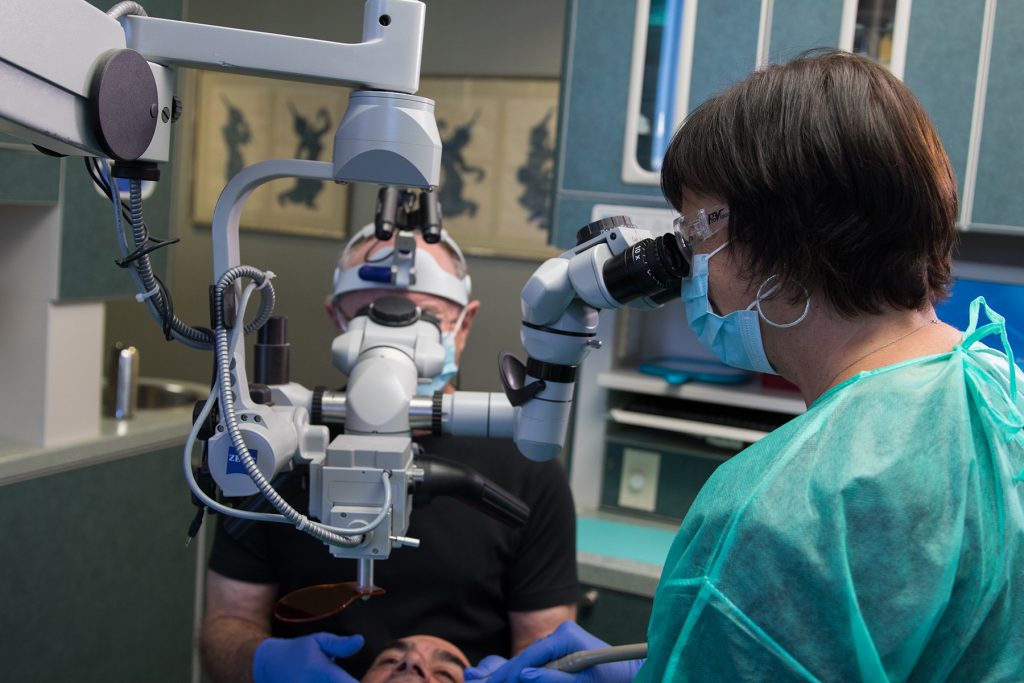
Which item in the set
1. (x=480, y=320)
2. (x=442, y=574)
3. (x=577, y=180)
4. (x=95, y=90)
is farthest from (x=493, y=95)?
(x=95, y=90)

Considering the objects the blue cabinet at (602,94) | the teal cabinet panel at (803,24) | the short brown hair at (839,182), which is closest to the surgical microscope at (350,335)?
the short brown hair at (839,182)

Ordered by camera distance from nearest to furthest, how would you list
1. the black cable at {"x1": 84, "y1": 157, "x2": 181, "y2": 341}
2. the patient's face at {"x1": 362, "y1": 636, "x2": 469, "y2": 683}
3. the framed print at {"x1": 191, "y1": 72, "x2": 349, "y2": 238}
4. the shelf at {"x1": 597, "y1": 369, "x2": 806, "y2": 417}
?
the black cable at {"x1": 84, "y1": 157, "x2": 181, "y2": 341}
the patient's face at {"x1": 362, "y1": 636, "x2": 469, "y2": 683}
the shelf at {"x1": 597, "y1": 369, "x2": 806, "y2": 417}
the framed print at {"x1": 191, "y1": 72, "x2": 349, "y2": 238}

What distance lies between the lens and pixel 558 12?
3596 mm

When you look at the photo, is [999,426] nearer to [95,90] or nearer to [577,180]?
[95,90]

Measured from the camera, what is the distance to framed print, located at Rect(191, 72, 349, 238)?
397cm

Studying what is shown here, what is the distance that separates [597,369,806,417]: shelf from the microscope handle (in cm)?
127

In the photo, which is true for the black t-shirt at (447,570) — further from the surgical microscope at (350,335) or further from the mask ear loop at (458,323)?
the surgical microscope at (350,335)

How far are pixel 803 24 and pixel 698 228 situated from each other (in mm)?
1337

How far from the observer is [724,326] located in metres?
0.99

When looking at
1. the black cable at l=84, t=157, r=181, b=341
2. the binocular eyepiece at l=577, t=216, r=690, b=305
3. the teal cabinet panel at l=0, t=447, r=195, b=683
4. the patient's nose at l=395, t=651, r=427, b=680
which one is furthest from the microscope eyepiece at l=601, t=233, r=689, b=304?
the teal cabinet panel at l=0, t=447, r=195, b=683

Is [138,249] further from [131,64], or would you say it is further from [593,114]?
[593,114]

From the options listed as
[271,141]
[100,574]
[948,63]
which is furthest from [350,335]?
[271,141]

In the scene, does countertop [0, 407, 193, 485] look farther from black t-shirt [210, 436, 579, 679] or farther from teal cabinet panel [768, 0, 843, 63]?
teal cabinet panel [768, 0, 843, 63]

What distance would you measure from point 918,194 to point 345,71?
0.53 meters
